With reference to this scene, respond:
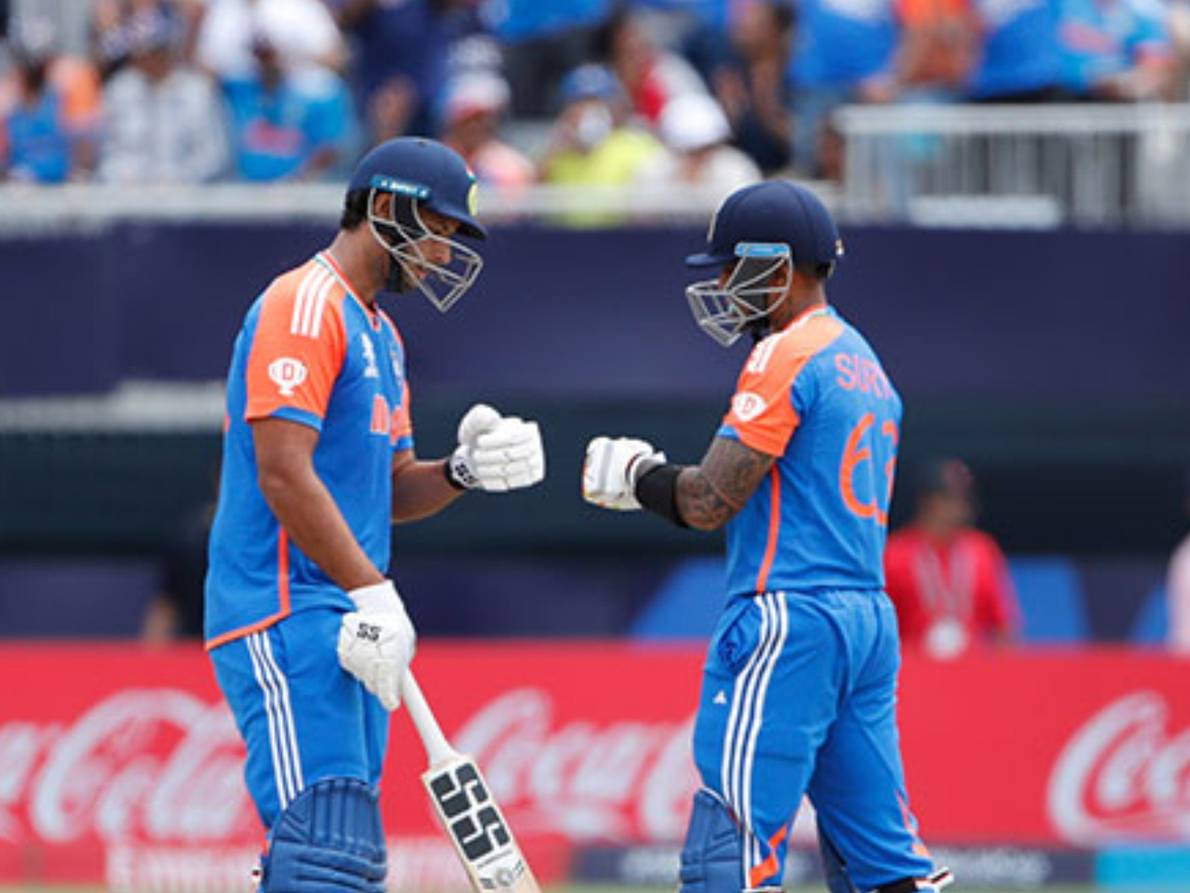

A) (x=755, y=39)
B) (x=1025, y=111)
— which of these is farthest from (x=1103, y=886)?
(x=755, y=39)

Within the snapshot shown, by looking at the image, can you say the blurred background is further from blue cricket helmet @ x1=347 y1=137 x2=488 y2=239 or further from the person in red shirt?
blue cricket helmet @ x1=347 y1=137 x2=488 y2=239

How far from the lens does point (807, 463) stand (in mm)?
6973

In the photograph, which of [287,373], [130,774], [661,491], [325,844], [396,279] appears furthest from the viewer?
[130,774]

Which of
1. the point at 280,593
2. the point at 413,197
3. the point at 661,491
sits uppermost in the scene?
the point at 413,197

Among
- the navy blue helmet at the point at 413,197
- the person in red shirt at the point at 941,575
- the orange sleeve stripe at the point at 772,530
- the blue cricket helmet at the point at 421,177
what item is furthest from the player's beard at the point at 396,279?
the person in red shirt at the point at 941,575

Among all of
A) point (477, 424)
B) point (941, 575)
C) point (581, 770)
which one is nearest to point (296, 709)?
point (477, 424)

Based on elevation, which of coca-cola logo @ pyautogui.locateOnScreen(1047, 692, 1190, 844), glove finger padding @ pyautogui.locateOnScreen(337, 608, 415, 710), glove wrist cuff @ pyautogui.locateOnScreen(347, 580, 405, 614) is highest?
glove wrist cuff @ pyautogui.locateOnScreen(347, 580, 405, 614)

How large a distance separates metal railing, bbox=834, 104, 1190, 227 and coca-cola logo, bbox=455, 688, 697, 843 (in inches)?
112

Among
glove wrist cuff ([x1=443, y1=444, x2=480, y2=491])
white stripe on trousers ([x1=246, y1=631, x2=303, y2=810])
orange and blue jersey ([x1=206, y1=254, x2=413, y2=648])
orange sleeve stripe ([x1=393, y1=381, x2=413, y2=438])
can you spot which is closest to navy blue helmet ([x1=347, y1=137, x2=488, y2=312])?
orange and blue jersey ([x1=206, y1=254, x2=413, y2=648])

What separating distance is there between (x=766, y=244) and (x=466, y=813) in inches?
64.8

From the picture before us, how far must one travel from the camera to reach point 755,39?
1394 centimetres

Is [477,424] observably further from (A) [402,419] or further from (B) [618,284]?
(B) [618,284]

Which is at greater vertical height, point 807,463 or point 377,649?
point 807,463

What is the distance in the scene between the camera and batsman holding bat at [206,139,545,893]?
21.0 feet
